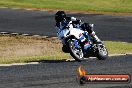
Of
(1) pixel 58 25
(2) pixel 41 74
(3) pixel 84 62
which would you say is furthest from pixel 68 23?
(2) pixel 41 74

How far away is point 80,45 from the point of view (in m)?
18.7

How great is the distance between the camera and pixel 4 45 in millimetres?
25609

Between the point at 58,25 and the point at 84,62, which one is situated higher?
the point at 58,25

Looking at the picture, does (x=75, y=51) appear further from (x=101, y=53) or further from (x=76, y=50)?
(x=101, y=53)

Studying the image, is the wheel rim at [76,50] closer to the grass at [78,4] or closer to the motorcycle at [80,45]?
the motorcycle at [80,45]

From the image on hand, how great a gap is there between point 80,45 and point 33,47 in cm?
645

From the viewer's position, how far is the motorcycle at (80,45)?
18.1 m

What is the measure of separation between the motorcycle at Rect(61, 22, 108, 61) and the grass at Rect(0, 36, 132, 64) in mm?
1425

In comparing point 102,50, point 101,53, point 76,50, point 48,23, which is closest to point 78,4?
point 48,23

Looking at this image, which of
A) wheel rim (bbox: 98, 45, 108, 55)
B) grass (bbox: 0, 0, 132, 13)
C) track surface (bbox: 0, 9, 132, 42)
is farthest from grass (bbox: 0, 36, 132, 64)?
grass (bbox: 0, 0, 132, 13)

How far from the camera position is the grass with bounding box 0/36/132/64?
21.9 meters

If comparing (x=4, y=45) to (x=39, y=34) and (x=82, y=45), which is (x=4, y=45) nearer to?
(x=39, y=34)

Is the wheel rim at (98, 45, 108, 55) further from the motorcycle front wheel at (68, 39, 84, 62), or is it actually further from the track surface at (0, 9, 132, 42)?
the track surface at (0, 9, 132, 42)

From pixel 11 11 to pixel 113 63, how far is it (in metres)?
26.4
